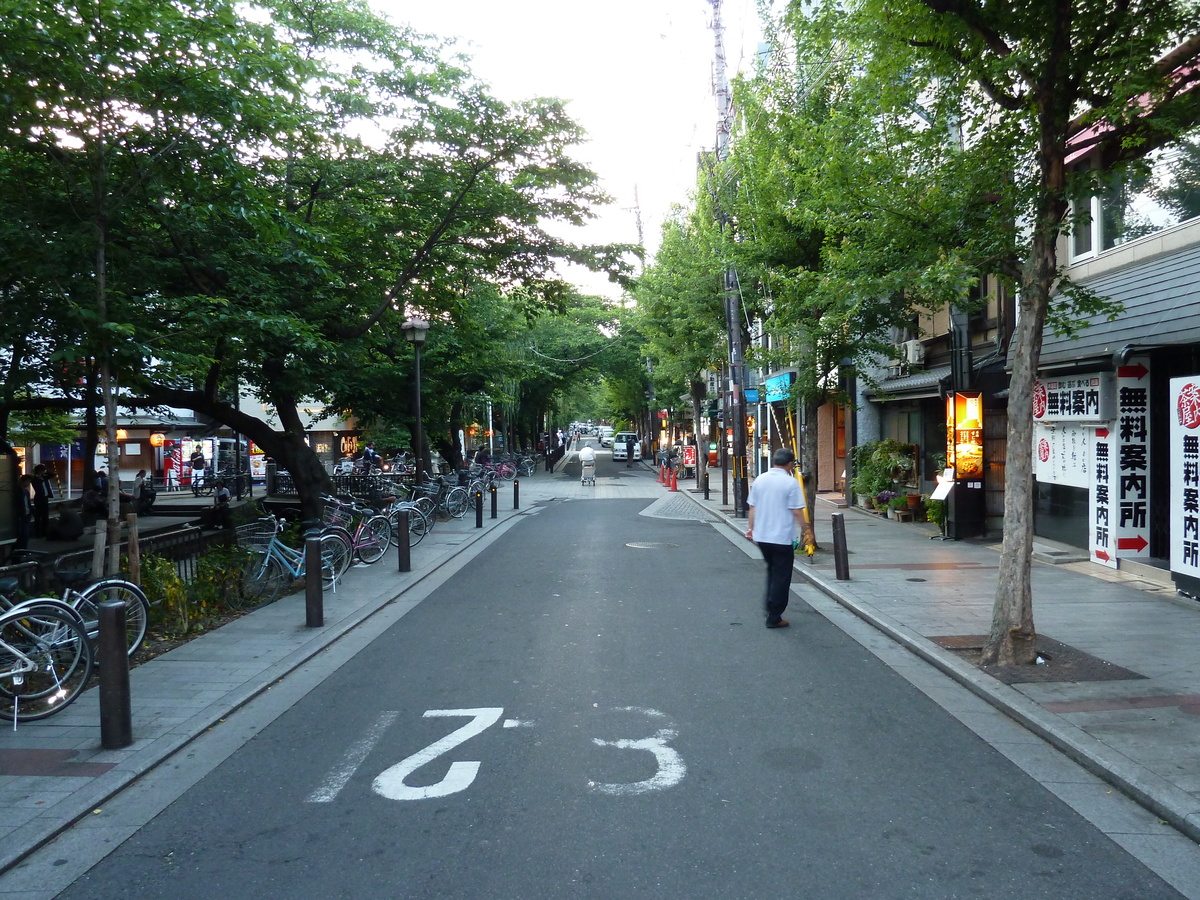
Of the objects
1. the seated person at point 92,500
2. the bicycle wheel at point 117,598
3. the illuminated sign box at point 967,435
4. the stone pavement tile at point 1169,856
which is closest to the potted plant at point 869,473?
the illuminated sign box at point 967,435

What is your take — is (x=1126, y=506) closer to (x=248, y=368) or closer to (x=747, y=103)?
(x=747, y=103)

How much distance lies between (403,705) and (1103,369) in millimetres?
10799

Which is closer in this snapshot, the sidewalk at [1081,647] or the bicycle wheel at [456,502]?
the sidewalk at [1081,647]

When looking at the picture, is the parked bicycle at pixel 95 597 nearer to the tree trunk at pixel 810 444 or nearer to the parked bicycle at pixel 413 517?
the parked bicycle at pixel 413 517

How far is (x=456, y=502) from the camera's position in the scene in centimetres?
2322

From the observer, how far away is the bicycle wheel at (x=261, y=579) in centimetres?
1056

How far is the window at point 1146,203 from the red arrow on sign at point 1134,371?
1.91m

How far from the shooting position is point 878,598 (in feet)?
34.8

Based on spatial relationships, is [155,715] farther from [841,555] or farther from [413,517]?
[413,517]

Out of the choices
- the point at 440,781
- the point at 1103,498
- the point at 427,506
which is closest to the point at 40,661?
the point at 440,781

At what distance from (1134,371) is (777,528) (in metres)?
6.66

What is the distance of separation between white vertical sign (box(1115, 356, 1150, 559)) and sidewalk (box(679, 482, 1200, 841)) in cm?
52

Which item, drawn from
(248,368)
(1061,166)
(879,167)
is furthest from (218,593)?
(1061,166)

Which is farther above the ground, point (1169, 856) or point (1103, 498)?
point (1103, 498)
